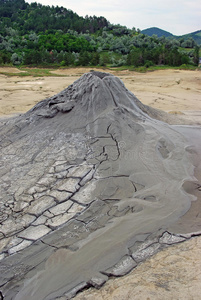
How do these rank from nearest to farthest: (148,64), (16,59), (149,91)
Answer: (149,91) → (148,64) → (16,59)

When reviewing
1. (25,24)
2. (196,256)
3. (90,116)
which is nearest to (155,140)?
(90,116)

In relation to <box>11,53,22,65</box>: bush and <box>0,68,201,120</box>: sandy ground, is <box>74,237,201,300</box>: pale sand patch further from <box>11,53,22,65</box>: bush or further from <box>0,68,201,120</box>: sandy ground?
<box>11,53,22,65</box>: bush

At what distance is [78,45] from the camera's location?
19562mm

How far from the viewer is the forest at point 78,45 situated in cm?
1519

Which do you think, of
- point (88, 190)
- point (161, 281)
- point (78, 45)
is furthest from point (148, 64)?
point (161, 281)

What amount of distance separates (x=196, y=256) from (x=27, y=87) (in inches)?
326

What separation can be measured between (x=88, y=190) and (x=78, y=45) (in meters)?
19.0

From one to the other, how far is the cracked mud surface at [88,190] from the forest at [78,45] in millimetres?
11974

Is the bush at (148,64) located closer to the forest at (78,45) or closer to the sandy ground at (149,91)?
the forest at (78,45)

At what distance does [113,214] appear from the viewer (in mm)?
2121

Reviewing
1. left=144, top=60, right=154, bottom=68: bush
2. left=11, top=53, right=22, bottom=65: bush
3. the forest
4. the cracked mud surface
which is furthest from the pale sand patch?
left=11, top=53, right=22, bottom=65: bush

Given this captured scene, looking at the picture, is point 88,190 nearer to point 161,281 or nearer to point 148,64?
point 161,281

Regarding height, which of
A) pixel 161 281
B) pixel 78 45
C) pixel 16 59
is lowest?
pixel 161 281

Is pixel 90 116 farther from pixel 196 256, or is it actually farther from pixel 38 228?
pixel 196 256
